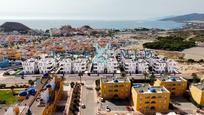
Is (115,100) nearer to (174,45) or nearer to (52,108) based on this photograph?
(52,108)

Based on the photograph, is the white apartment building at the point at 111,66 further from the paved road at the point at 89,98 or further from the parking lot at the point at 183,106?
the parking lot at the point at 183,106

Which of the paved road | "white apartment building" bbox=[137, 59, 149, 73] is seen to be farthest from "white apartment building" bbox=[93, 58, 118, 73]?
the paved road

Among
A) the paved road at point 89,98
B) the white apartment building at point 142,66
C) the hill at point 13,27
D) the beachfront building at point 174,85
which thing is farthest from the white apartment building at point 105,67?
the hill at point 13,27

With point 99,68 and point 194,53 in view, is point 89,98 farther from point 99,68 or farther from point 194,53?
point 194,53

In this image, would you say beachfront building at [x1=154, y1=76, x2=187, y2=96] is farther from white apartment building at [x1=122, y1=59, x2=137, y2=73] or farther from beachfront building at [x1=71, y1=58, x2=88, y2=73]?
beachfront building at [x1=71, y1=58, x2=88, y2=73]

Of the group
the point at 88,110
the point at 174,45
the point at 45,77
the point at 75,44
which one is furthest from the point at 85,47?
the point at 88,110
